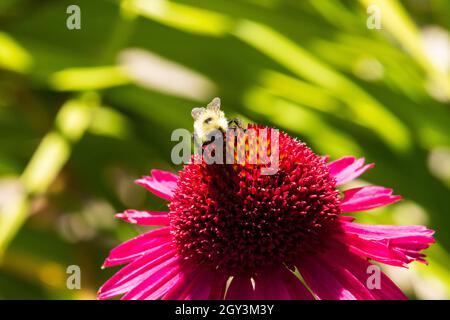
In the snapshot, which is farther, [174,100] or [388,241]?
[174,100]

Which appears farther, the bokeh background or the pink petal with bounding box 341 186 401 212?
the bokeh background

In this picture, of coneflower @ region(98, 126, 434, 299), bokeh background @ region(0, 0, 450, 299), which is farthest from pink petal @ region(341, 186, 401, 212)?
bokeh background @ region(0, 0, 450, 299)

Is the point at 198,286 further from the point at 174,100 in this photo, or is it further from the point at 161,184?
the point at 174,100

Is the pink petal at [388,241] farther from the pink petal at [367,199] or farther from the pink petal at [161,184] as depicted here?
the pink petal at [161,184]

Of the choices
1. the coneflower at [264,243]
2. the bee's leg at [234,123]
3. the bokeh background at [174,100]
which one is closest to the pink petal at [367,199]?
the coneflower at [264,243]

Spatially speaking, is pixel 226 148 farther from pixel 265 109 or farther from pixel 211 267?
pixel 265 109

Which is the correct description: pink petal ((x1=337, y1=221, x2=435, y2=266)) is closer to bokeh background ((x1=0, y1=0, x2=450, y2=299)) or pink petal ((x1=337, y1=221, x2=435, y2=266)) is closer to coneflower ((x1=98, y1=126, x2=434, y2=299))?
coneflower ((x1=98, y1=126, x2=434, y2=299))

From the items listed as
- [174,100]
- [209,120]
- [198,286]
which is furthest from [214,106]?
[174,100]
